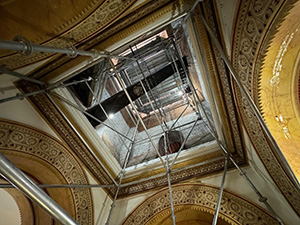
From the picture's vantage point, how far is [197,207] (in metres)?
2.29

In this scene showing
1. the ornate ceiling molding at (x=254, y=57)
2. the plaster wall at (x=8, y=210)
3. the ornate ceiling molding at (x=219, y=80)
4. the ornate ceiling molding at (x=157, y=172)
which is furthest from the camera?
the plaster wall at (x=8, y=210)

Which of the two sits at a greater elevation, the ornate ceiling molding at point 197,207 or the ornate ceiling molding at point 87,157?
the ornate ceiling molding at point 87,157

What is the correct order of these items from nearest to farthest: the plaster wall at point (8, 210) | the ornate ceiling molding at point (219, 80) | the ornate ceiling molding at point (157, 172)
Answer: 1. the ornate ceiling molding at point (219, 80)
2. the ornate ceiling molding at point (157, 172)
3. the plaster wall at point (8, 210)

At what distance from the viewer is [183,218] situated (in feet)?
8.27

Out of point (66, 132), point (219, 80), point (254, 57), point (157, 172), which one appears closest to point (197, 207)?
point (157, 172)

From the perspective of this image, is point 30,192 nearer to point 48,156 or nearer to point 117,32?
point 117,32

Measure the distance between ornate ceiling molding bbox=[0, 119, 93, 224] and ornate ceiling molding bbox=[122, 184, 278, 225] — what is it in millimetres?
703

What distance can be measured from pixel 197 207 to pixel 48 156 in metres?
2.18

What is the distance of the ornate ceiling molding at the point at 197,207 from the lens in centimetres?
200

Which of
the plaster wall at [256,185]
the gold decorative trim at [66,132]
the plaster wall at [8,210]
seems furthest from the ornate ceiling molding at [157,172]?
the plaster wall at [8,210]

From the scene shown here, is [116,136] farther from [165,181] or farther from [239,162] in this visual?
[239,162]

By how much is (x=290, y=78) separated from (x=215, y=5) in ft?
2.95

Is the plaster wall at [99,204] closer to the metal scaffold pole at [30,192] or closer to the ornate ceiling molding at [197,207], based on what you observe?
the ornate ceiling molding at [197,207]

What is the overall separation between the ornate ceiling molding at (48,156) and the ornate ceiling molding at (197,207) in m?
0.70
